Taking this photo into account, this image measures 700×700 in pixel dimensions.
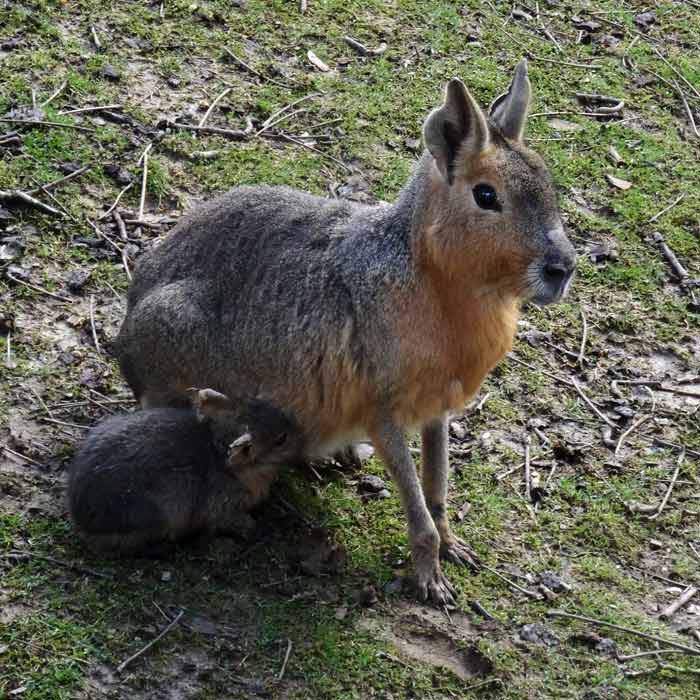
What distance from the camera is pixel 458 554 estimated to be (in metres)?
5.29

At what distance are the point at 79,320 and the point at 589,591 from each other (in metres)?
2.89

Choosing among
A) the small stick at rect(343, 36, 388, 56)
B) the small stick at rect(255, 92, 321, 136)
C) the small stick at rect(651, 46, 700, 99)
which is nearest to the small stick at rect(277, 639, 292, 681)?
the small stick at rect(255, 92, 321, 136)

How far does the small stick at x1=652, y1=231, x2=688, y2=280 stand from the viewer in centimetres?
718

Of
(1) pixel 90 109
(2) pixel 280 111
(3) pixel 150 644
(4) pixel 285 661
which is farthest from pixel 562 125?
(3) pixel 150 644

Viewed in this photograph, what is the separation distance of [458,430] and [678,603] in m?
1.42

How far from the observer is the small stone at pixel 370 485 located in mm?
5652

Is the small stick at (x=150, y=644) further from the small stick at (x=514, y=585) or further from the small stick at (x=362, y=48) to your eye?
the small stick at (x=362, y=48)

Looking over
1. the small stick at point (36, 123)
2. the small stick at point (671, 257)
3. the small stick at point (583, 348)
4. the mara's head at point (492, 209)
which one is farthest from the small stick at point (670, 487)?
the small stick at point (36, 123)

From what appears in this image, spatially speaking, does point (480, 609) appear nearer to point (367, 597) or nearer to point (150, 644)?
point (367, 597)

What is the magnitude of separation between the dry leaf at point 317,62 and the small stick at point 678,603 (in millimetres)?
4516

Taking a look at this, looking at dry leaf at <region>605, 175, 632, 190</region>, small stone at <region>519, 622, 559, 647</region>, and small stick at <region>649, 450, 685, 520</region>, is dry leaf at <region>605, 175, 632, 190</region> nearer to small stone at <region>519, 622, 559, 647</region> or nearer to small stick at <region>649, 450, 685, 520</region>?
small stick at <region>649, 450, 685, 520</region>

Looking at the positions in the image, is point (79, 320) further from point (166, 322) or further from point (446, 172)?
point (446, 172)

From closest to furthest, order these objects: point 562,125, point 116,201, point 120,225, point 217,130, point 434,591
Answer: point 434,591 < point 120,225 < point 116,201 < point 217,130 < point 562,125

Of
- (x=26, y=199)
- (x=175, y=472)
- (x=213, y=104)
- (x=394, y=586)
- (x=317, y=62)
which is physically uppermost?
(x=317, y=62)
